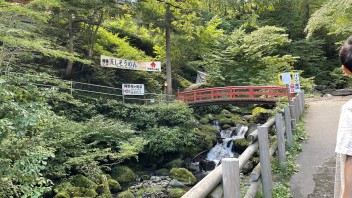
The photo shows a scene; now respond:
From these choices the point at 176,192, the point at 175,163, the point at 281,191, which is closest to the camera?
the point at 281,191

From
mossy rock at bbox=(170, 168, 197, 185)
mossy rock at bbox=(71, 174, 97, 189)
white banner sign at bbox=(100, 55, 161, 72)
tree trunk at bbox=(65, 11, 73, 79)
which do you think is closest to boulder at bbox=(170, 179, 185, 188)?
mossy rock at bbox=(170, 168, 197, 185)

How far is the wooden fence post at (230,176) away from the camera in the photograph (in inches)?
83.0

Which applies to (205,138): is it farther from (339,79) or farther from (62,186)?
(339,79)

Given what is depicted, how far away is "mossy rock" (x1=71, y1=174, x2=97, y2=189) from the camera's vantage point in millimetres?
7949

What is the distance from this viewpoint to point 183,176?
9539 mm

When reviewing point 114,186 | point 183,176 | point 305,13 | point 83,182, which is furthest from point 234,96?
point 305,13

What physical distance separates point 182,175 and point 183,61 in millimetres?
10375

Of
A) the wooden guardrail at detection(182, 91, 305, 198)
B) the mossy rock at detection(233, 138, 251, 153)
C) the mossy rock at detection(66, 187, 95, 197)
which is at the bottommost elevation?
the mossy rock at detection(66, 187, 95, 197)

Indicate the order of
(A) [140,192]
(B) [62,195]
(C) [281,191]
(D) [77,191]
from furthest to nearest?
(A) [140,192] < (D) [77,191] < (B) [62,195] < (C) [281,191]

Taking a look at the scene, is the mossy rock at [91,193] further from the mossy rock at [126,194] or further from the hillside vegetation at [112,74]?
the mossy rock at [126,194]

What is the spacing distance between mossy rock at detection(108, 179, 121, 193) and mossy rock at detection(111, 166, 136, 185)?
636 mm

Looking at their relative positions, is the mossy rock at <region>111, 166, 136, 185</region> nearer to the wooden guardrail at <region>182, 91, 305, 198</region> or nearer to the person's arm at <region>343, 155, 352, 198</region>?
the wooden guardrail at <region>182, 91, 305, 198</region>

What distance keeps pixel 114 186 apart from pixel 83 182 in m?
1.08

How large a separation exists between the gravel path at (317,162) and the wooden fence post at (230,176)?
2.15 meters
